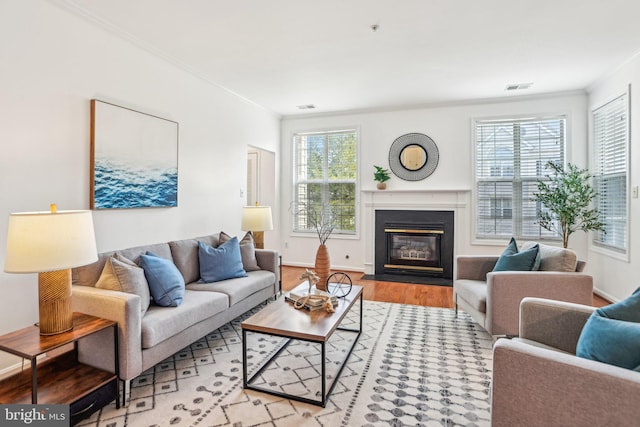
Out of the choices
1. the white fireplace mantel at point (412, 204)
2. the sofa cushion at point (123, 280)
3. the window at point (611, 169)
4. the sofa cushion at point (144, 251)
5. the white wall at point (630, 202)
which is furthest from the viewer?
the white fireplace mantel at point (412, 204)

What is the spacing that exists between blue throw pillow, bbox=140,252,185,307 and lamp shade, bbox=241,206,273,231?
4.90 feet

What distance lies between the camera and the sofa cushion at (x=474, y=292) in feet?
9.33

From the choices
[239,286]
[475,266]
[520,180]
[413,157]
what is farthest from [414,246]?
[239,286]

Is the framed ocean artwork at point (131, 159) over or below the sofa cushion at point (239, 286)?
over

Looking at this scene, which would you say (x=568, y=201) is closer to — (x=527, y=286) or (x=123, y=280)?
(x=527, y=286)

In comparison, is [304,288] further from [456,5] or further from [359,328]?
[456,5]

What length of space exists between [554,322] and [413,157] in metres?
3.88

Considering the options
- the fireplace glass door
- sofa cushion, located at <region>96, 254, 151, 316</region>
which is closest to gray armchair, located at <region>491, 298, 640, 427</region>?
sofa cushion, located at <region>96, 254, 151, 316</region>

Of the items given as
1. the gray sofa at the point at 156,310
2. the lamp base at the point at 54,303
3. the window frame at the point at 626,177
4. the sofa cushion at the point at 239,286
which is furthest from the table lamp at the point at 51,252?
the window frame at the point at 626,177

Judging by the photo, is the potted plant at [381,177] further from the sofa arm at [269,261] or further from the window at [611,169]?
the window at [611,169]

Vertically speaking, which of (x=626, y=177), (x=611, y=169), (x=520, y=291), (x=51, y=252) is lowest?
(x=520, y=291)

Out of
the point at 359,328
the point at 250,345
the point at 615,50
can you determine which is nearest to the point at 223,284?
the point at 250,345

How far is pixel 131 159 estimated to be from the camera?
10.2 ft

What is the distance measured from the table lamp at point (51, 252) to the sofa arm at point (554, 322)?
8.16 feet
